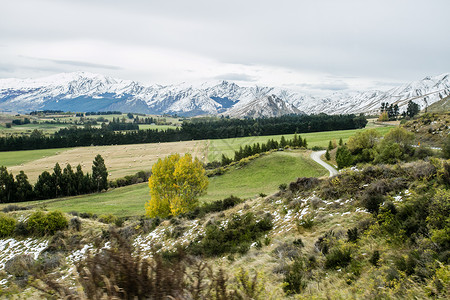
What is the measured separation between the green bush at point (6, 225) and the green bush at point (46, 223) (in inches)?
Result: 56.4

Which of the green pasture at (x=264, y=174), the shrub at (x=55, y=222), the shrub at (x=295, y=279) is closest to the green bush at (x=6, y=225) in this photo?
the shrub at (x=55, y=222)

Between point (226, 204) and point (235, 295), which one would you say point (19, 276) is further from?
point (226, 204)

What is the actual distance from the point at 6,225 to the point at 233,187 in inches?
1355

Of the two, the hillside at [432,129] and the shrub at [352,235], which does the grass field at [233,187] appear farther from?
the shrub at [352,235]

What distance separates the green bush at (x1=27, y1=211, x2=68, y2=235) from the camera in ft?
70.1

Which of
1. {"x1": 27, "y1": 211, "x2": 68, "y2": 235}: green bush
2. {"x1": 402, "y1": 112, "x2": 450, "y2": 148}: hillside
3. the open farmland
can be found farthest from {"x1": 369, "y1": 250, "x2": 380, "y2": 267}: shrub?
the open farmland

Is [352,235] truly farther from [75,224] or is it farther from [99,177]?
[99,177]

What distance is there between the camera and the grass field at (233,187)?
4247 centimetres

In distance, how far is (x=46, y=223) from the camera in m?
21.5

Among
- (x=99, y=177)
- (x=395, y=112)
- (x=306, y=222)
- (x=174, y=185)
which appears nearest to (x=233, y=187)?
(x=174, y=185)

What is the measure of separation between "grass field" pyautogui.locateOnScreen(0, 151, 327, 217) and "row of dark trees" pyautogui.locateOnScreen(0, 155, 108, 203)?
13.6 feet

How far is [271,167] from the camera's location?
57281 millimetres

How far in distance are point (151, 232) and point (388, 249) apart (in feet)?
54.2

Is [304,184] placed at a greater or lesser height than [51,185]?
greater
